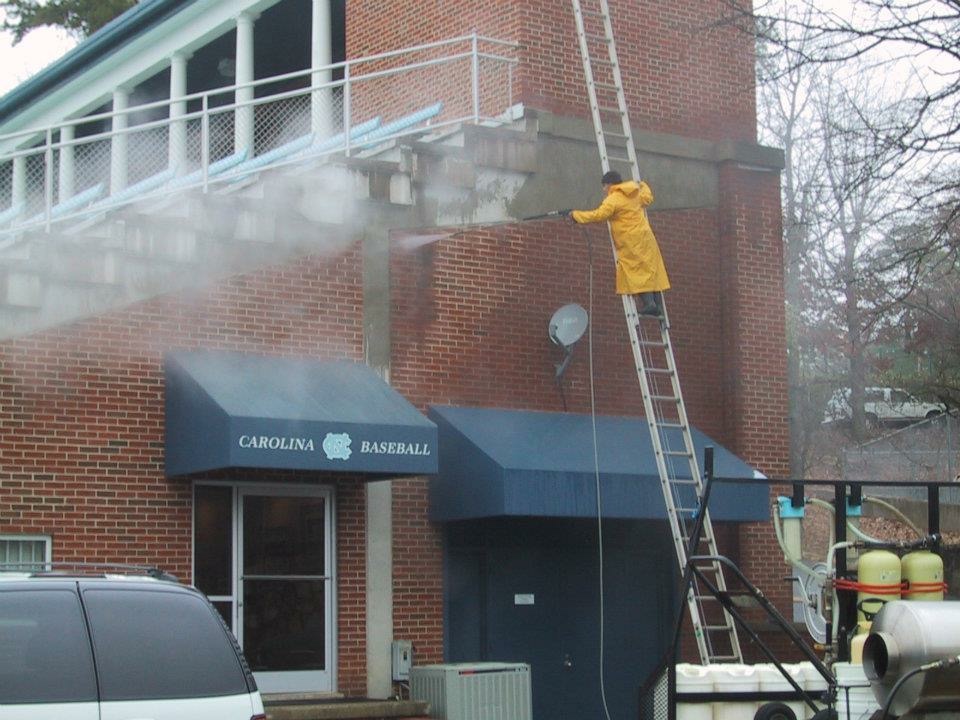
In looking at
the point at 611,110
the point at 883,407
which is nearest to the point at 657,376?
the point at 611,110

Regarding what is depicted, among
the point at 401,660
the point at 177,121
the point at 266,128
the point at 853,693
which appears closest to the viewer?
the point at 853,693

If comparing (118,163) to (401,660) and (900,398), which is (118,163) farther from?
(900,398)

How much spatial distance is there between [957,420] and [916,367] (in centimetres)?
325

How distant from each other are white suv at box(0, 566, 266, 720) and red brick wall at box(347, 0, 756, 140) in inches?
389

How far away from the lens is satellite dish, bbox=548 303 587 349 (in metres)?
16.5

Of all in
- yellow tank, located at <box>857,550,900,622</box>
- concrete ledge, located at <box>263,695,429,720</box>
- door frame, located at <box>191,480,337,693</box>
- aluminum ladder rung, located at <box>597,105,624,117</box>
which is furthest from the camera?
aluminum ladder rung, located at <box>597,105,624,117</box>

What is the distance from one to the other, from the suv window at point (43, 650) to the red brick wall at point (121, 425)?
5567mm

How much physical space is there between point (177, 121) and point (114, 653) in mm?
9730

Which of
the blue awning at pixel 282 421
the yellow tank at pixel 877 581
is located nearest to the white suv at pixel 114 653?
the yellow tank at pixel 877 581

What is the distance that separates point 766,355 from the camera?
18.1 meters

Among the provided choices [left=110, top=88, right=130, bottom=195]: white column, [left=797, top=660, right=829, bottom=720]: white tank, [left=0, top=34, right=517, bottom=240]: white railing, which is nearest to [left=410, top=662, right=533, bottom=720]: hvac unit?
[left=797, top=660, right=829, bottom=720]: white tank

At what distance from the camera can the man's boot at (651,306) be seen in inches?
611

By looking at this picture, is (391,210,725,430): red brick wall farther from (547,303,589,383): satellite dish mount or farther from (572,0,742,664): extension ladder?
(572,0,742,664): extension ladder

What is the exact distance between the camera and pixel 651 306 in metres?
15.5
